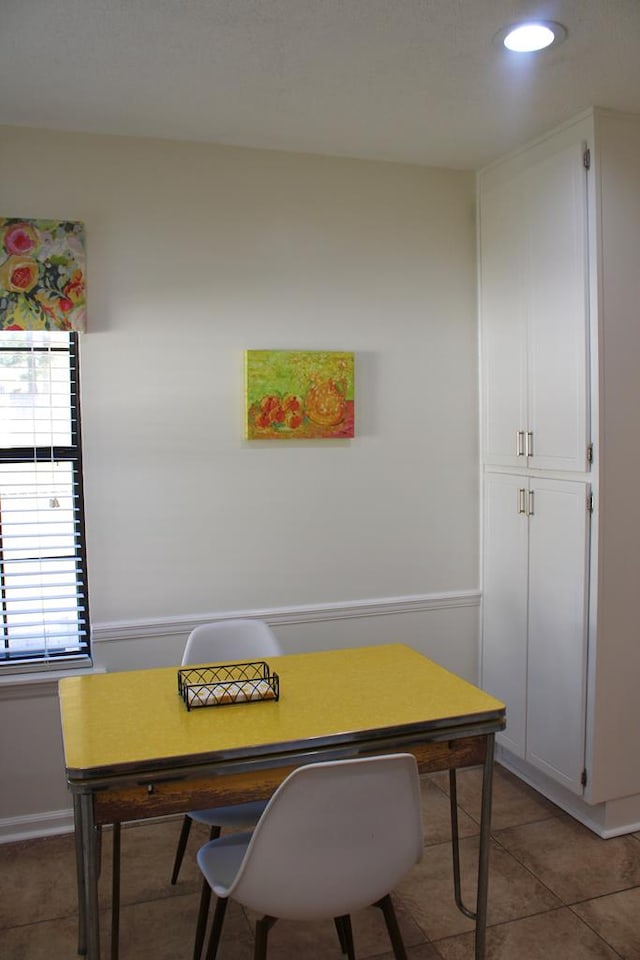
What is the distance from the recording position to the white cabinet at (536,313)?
10.0 feet

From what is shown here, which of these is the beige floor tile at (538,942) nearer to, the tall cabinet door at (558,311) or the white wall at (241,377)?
the white wall at (241,377)

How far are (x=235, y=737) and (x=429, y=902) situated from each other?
1153 millimetres

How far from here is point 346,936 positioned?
2223mm

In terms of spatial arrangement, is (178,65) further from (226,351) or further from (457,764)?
(457,764)

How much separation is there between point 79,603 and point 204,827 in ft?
3.26

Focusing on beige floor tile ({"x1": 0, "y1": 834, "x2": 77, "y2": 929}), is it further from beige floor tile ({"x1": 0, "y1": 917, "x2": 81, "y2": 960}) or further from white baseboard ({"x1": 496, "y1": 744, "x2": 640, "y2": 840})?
white baseboard ({"x1": 496, "y1": 744, "x2": 640, "y2": 840})

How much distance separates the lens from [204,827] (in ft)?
10.6

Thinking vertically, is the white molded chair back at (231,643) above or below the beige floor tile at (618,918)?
above

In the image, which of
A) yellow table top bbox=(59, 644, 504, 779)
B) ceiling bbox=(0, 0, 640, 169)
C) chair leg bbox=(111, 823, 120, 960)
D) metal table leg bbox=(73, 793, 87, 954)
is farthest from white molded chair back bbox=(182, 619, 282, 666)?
ceiling bbox=(0, 0, 640, 169)

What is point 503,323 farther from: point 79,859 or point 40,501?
point 79,859

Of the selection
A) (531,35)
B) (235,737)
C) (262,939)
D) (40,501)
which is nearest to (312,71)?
(531,35)

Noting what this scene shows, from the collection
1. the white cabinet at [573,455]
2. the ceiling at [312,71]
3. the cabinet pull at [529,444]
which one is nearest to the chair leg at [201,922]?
the white cabinet at [573,455]

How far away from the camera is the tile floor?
2.49 m

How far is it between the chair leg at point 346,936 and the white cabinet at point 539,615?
48.7 inches
